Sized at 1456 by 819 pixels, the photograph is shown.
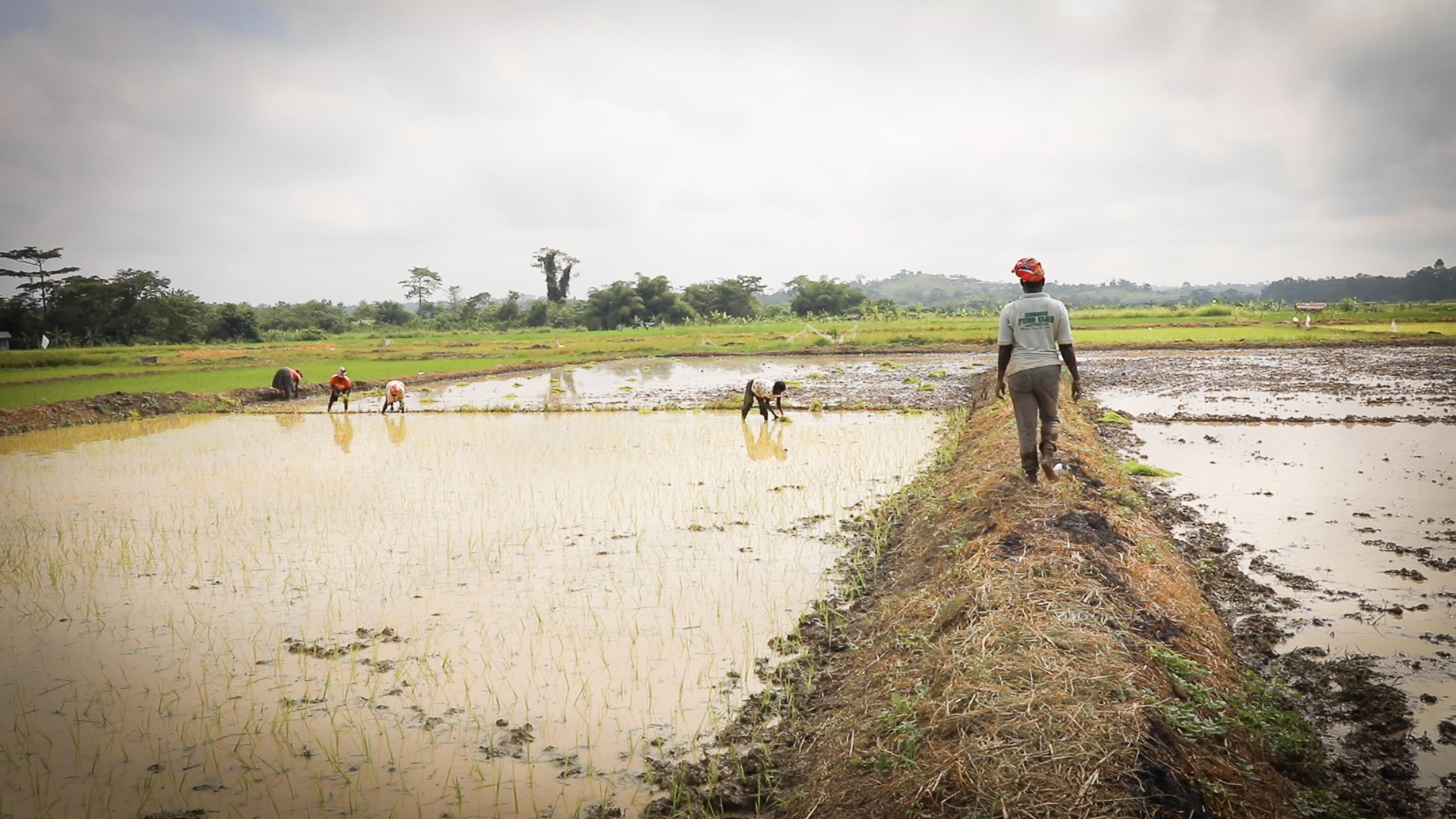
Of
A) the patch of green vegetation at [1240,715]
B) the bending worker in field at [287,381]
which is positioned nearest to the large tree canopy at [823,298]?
the bending worker in field at [287,381]

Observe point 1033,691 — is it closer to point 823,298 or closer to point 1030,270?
point 1030,270

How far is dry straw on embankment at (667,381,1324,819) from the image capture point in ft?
8.58

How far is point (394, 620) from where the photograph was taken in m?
5.23

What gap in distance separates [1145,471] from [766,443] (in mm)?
5245

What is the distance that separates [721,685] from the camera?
13.7ft

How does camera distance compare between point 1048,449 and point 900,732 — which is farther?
point 1048,449

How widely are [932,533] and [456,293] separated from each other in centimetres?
10196

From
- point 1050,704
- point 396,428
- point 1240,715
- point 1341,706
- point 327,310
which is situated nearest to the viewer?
point 1050,704

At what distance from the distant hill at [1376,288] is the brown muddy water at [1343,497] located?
163 ft

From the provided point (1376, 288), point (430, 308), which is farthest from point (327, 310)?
point (1376, 288)

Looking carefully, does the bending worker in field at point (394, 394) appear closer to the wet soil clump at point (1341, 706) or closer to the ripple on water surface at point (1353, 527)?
the ripple on water surface at point (1353, 527)

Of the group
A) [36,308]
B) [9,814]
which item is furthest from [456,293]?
[9,814]

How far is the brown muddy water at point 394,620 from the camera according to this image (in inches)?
137

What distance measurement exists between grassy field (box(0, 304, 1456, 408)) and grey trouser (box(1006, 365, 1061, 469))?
19.8m
